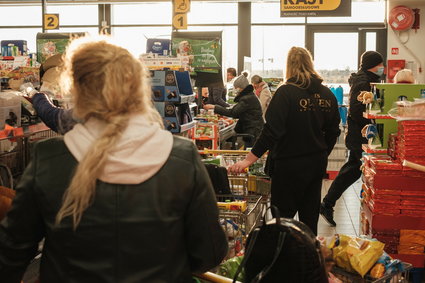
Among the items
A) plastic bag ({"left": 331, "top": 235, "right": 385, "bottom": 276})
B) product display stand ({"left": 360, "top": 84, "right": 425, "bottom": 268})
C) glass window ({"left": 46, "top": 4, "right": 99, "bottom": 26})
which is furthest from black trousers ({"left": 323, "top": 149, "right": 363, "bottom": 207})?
glass window ({"left": 46, "top": 4, "right": 99, "bottom": 26})

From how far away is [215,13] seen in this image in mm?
16734

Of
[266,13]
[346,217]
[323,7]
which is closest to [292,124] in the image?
[346,217]

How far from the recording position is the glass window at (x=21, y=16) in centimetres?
1731

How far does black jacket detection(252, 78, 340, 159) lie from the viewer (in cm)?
425

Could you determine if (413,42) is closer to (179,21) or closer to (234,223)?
(179,21)

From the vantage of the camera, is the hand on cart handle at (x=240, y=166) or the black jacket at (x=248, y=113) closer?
the hand on cart handle at (x=240, y=166)

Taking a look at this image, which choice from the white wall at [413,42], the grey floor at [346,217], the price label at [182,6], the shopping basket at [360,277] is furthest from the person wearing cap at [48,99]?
the white wall at [413,42]

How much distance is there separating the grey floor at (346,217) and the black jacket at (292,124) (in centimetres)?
228

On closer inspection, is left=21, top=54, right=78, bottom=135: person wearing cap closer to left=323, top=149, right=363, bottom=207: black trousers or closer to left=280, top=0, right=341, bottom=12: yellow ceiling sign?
left=323, top=149, right=363, bottom=207: black trousers

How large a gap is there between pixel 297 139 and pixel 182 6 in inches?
348

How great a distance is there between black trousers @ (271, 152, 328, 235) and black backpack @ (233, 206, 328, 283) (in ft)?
6.37

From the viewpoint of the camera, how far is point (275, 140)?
4.26 m

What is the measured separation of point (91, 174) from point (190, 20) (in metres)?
15.6

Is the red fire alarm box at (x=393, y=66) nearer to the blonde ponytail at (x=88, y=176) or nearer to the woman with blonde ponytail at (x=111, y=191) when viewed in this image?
the woman with blonde ponytail at (x=111, y=191)
